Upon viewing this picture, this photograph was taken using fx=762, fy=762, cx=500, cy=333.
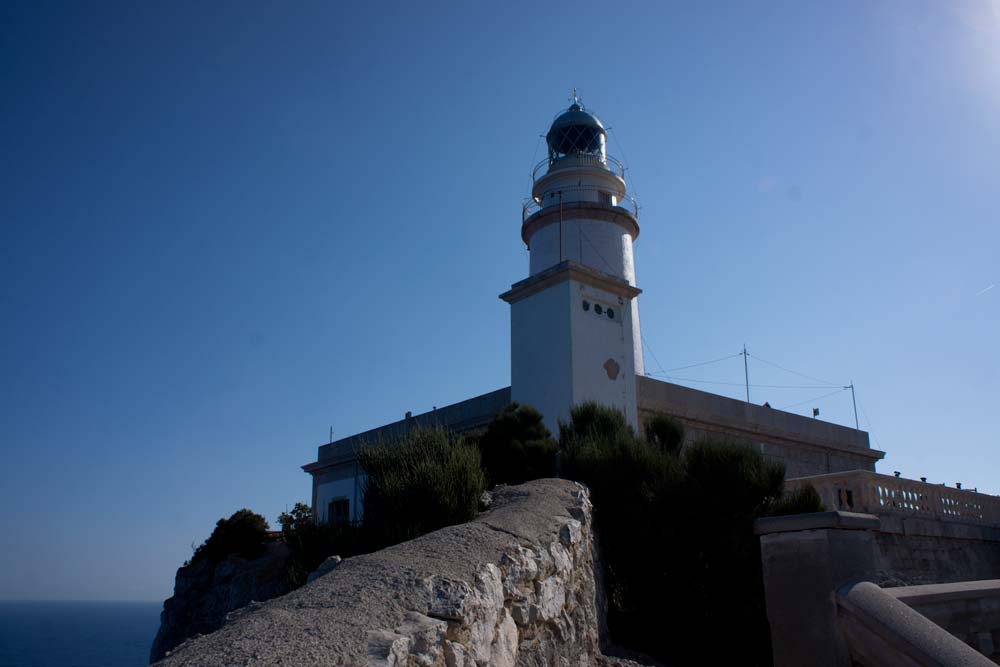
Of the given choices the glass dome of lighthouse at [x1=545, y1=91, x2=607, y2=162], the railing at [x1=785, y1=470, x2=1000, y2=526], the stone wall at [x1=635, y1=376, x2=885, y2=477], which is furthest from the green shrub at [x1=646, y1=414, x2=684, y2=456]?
the glass dome of lighthouse at [x1=545, y1=91, x2=607, y2=162]

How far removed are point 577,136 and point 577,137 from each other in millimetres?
38

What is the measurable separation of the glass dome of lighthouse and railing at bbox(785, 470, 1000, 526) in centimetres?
1353

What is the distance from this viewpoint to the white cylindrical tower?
21.2 m

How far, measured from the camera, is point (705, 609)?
830 cm

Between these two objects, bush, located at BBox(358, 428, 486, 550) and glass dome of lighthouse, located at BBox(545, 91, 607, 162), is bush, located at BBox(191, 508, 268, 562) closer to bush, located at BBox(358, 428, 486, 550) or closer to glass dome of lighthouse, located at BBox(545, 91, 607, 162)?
bush, located at BBox(358, 428, 486, 550)

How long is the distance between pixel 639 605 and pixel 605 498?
4.02 feet

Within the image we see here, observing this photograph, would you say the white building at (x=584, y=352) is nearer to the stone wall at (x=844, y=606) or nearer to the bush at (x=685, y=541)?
the bush at (x=685, y=541)

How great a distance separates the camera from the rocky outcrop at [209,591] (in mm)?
13891

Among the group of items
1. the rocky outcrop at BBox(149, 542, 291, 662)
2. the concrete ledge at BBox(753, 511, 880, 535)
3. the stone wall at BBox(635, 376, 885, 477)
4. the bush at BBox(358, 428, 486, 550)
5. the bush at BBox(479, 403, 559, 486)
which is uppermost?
the stone wall at BBox(635, 376, 885, 477)

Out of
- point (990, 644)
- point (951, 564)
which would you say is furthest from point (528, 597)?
point (951, 564)

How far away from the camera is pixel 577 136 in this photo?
23172mm

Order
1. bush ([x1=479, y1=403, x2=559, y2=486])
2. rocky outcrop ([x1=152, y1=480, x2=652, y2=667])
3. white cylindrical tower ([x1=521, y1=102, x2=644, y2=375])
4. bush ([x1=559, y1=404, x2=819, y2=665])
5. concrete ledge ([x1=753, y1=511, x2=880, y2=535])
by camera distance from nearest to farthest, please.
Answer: rocky outcrop ([x1=152, y1=480, x2=652, y2=667]) → concrete ledge ([x1=753, y1=511, x2=880, y2=535]) → bush ([x1=559, y1=404, x2=819, y2=665]) → bush ([x1=479, y1=403, x2=559, y2=486]) → white cylindrical tower ([x1=521, y1=102, x2=644, y2=375])

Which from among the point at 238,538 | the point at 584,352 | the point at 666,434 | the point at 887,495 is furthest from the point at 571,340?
the point at 238,538

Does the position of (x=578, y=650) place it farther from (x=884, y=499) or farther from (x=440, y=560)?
(x=884, y=499)
